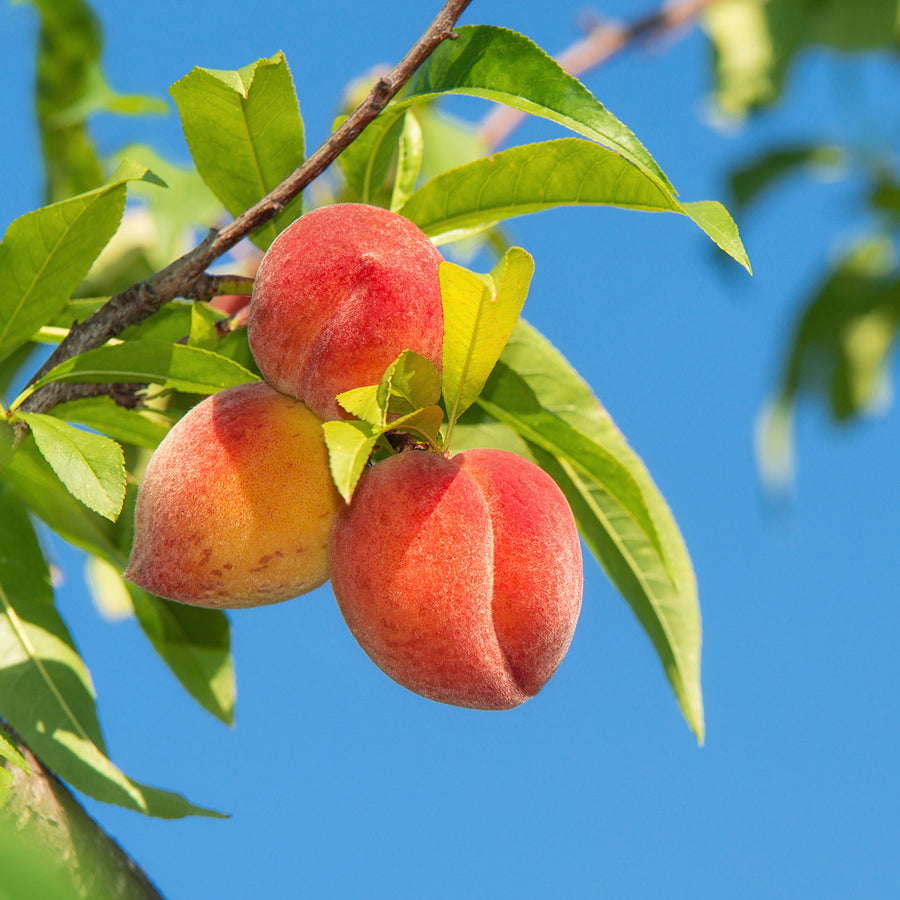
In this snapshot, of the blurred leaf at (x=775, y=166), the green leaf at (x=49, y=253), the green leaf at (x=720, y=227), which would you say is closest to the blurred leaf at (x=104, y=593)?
the green leaf at (x=49, y=253)

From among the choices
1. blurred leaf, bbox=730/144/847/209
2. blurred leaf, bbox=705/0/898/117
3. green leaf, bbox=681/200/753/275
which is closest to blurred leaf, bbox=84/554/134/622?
green leaf, bbox=681/200/753/275

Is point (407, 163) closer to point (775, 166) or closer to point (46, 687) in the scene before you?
point (46, 687)

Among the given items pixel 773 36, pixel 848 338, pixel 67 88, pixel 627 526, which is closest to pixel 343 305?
pixel 627 526

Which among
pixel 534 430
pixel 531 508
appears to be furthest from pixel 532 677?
pixel 534 430

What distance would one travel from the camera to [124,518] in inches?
57.0

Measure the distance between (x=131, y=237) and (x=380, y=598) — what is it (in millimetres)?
1527

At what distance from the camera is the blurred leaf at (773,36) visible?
3184 millimetres

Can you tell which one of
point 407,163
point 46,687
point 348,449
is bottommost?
point 46,687

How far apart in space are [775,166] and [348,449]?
394 cm

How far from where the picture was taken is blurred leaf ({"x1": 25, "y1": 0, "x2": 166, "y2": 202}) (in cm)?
196

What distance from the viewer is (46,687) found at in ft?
4.37

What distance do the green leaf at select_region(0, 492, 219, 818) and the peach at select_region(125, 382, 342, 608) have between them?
377mm

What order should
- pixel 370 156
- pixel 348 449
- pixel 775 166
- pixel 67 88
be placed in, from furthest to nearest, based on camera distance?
pixel 775 166, pixel 67 88, pixel 370 156, pixel 348 449

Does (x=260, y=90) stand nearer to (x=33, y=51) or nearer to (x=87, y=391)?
(x=87, y=391)
